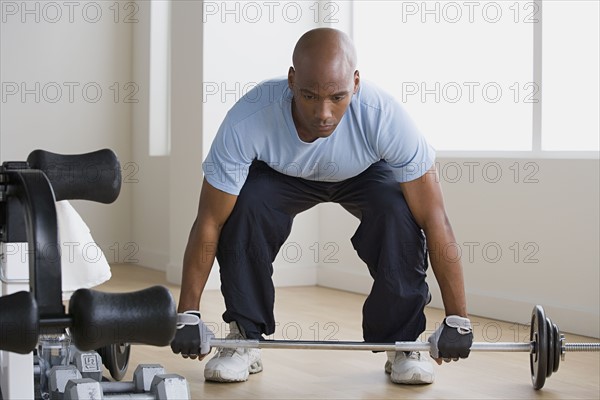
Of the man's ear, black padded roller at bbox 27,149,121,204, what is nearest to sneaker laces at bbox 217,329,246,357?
the man's ear

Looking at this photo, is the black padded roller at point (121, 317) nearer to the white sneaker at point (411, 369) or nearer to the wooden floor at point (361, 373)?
the wooden floor at point (361, 373)

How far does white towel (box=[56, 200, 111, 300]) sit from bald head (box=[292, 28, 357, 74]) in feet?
1.86

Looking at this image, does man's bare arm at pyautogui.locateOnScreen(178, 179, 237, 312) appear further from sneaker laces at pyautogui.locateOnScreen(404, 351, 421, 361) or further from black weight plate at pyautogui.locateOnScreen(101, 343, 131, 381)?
sneaker laces at pyautogui.locateOnScreen(404, 351, 421, 361)

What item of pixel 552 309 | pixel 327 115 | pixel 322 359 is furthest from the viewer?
pixel 552 309

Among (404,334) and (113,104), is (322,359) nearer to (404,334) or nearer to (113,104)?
(404,334)

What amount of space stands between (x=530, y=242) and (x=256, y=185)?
1.41m

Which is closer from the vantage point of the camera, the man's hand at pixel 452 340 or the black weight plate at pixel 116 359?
the man's hand at pixel 452 340

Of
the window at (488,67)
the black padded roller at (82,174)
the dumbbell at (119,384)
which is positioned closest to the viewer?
the black padded roller at (82,174)

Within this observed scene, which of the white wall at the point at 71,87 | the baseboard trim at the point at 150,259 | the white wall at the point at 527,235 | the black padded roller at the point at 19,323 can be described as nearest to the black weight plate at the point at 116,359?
the black padded roller at the point at 19,323

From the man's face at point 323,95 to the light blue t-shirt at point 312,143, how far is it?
130 mm

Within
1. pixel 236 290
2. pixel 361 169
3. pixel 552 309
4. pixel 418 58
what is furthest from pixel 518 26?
pixel 236 290

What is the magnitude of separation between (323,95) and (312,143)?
23cm

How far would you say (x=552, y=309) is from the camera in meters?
3.30

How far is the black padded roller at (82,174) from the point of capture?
56.5 inches
